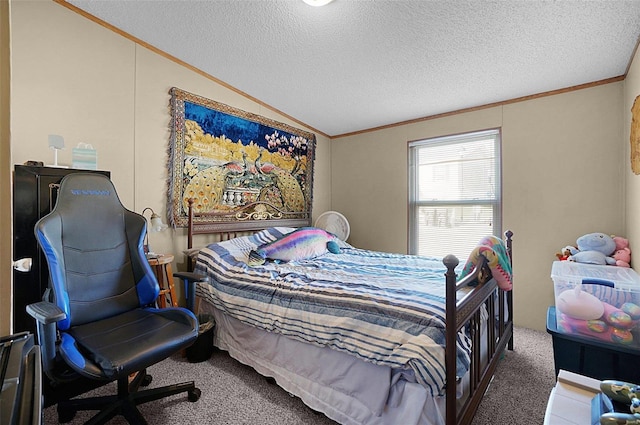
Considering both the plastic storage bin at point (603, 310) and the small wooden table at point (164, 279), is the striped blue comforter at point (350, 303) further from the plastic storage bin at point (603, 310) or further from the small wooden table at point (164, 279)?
the plastic storage bin at point (603, 310)

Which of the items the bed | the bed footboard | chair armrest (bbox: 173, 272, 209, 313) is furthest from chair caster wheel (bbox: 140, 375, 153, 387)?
the bed footboard

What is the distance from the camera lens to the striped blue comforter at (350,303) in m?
1.28

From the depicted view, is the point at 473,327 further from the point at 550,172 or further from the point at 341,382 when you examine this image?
the point at 550,172

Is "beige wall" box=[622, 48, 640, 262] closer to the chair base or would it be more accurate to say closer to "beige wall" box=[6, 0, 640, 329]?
"beige wall" box=[6, 0, 640, 329]

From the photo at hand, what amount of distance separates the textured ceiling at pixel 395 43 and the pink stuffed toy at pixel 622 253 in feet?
4.59

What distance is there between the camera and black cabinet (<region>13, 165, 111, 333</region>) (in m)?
1.55

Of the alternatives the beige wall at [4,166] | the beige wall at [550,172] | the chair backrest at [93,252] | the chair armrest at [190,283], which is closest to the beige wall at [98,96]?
the chair backrest at [93,252]

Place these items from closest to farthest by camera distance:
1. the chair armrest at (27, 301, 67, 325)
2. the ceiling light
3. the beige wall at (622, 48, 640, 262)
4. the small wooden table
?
the chair armrest at (27, 301, 67, 325)
the ceiling light
the beige wall at (622, 48, 640, 262)
the small wooden table

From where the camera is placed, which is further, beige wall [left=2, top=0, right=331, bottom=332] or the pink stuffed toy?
the pink stuffed toy

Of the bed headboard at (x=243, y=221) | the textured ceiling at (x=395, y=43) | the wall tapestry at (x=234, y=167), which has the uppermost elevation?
the textured ceiling at (x=395, y=43)

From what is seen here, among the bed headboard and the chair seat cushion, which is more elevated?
the bed headboard

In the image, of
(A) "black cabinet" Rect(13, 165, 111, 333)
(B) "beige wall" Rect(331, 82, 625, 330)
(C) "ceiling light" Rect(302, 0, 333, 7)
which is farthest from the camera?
(B) "beige wall" Rect(331, 82, 625, 330)

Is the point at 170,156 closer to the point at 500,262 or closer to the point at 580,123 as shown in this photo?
the point at 500,262

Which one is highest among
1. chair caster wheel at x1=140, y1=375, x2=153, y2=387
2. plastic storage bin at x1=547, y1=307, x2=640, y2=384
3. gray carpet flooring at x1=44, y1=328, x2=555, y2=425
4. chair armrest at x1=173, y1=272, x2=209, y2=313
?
chair armrest at x1=173, y1=272, x2=209, y2=313
